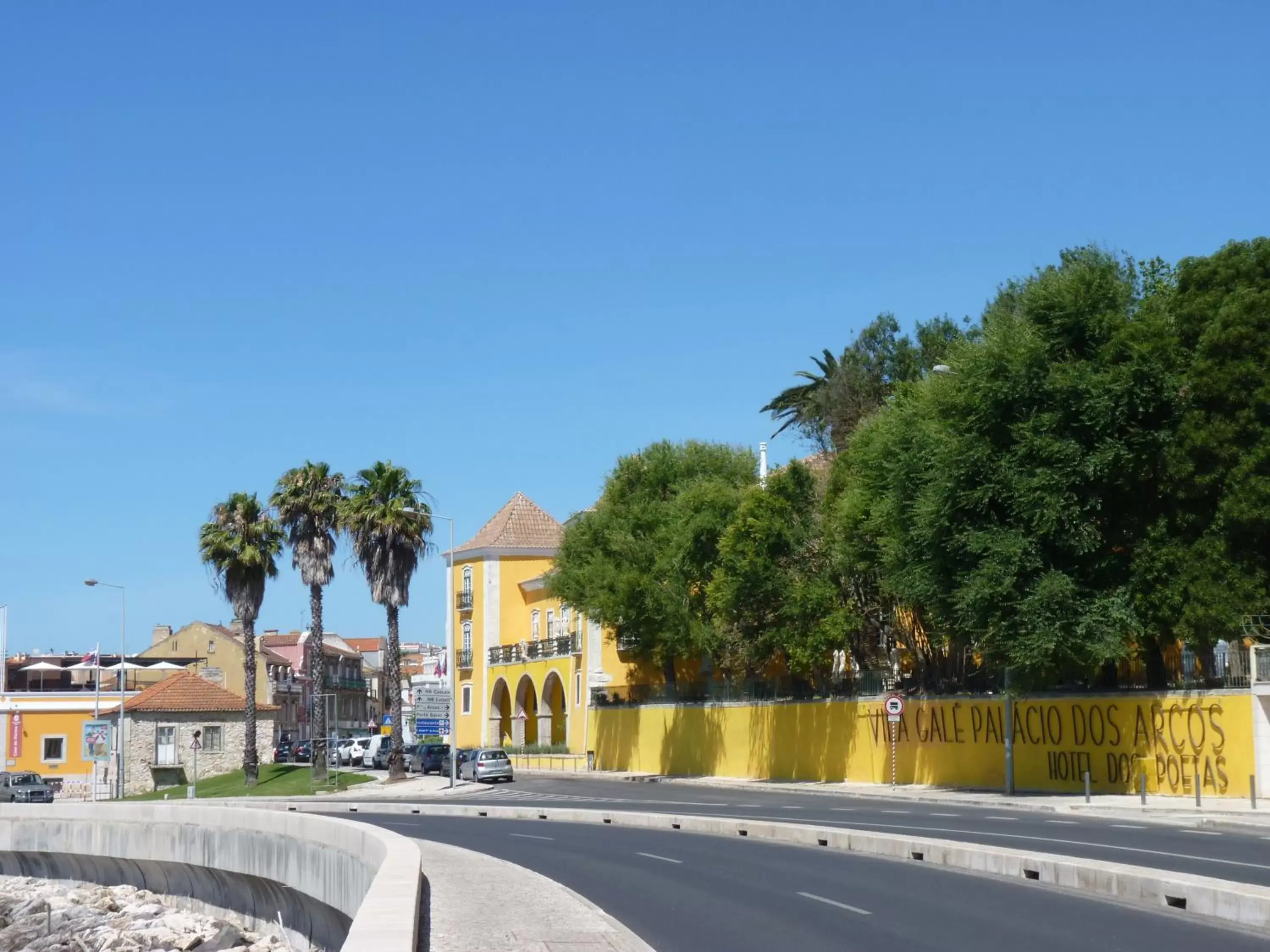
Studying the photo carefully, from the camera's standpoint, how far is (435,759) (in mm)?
66375

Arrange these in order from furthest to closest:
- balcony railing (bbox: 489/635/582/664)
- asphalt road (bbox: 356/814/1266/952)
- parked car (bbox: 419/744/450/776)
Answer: balcony railing (bbox: 489/635/582/664) < parked car (bbox: 419/744/450/776) < asphalt road (bbox: 356/814/1266/952)

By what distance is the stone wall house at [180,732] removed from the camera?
231ft

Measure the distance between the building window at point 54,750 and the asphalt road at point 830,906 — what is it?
2272 inches

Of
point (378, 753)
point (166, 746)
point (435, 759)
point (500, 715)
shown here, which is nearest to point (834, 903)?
point (435, 759)

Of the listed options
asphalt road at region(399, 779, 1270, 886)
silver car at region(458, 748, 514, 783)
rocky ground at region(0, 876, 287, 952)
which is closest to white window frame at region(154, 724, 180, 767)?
silver car at region(458, 748, 514, 783)

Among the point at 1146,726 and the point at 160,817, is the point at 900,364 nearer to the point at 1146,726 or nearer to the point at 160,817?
the point at 1146,726

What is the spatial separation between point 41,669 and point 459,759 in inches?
1737

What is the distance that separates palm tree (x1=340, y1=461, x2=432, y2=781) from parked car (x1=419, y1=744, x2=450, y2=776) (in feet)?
14.5

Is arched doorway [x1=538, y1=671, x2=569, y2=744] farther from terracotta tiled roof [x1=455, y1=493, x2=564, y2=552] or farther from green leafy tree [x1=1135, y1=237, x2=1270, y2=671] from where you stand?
green leafy tree [x1=1135, y1=237, x2=1270, y2=671]

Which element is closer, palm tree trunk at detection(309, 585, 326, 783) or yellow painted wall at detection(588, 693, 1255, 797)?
yellow painted wall at detection(588, 693, 1255, 797)

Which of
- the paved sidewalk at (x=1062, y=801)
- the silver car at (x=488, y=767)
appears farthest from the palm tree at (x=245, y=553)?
the paved sidewalk at (x=1062, y=801)

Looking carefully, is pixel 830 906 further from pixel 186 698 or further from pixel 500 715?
pixel 500 715

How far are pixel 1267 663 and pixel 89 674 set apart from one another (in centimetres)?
8470

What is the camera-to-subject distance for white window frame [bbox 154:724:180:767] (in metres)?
70.9
